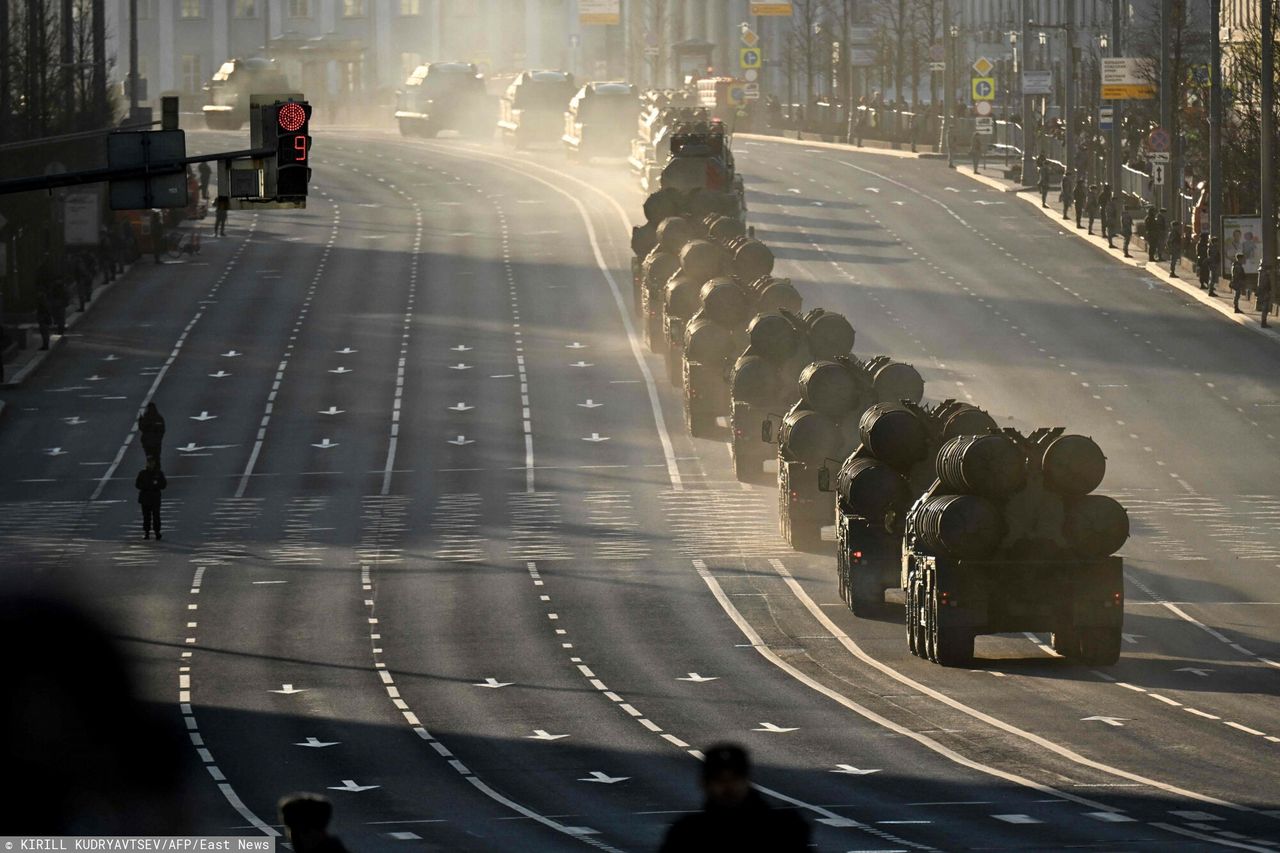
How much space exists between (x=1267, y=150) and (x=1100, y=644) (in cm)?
3642

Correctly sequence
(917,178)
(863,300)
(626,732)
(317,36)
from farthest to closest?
(317,36), (917,178), (863,300), (626,732)

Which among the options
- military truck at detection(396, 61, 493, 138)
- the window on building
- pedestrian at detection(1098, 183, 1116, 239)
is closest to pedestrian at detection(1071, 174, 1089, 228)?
pedestrian at detection(1098, 183, 1116, 239)

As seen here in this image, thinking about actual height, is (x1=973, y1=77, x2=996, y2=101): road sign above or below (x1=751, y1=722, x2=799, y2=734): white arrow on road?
above

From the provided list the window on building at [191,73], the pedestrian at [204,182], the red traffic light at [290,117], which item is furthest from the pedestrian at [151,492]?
the window on building at [191,73]

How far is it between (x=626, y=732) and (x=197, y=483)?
82.9 feet

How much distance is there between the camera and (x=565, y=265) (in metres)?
84.1

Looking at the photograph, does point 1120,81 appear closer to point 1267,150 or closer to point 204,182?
point 1267,150

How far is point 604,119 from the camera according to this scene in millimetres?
116438

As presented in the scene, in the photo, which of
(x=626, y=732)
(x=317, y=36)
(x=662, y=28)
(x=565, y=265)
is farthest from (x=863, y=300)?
(x=662, y=28)

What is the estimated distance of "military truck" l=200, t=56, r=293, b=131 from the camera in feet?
466

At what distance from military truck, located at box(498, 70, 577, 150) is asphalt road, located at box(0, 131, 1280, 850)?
1265 inches

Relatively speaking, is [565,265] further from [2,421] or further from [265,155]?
[265,155]

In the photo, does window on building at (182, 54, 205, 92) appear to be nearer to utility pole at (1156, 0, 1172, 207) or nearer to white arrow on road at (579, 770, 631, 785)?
utility pole at (1156, 0, 1172, 207)

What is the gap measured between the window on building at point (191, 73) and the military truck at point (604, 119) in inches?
2807
